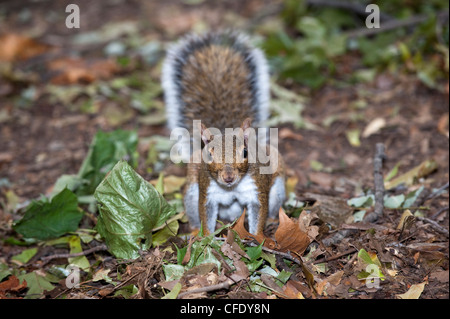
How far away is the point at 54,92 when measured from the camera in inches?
225

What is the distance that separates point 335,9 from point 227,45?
262 cm

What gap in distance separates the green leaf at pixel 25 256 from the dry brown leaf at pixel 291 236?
1.73m

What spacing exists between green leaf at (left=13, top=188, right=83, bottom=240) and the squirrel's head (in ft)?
3.57

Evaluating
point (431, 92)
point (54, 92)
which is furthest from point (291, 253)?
point (54, 92)

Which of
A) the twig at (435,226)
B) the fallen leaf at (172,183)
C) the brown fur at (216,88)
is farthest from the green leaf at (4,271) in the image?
the twig at (435,226)

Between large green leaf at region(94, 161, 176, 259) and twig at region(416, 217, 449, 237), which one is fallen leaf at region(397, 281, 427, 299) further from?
large green leaf at region(94, 161, 176, 259)

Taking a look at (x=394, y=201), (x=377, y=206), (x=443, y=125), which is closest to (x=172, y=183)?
(x=377, y=206)

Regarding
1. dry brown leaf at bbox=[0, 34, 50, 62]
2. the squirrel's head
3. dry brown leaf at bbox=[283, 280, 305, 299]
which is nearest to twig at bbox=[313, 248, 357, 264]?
dry brown leaf at bbox=[283, 280, 305, 299]

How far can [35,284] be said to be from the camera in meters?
2.98

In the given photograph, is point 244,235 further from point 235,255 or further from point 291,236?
point 291,236

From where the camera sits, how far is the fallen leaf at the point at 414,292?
8.47ft

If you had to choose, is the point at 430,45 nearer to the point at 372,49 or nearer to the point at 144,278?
the point at 372,49

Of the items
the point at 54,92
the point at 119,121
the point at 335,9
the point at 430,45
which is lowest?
the point at 119,121
